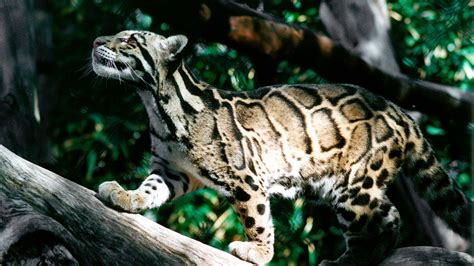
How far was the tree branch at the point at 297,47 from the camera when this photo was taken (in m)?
5.62

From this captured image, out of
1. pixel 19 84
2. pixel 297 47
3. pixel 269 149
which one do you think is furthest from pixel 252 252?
pixel 297 47

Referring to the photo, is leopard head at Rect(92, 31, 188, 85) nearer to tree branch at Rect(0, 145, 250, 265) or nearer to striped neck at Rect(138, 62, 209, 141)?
striped neck at Rect(138, 62, 209, 141)

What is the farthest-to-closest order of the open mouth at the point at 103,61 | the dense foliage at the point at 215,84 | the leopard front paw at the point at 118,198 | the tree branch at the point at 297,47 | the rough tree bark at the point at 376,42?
the dense foliage at the point at 215,84
the rough tree bark at the point at 376,42
the tree branch at the point at 297,47
the open mouth at the point at 103,61
the leopard front paw at the point at 118,198

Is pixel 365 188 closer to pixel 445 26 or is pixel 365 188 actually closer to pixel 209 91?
pixel 209 91

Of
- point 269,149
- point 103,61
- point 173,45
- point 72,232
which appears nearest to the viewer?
point 72,232

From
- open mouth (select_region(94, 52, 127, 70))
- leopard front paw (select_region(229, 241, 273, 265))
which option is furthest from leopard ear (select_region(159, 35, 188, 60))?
leopard front paw (select_region(229, 241, 273, 265))

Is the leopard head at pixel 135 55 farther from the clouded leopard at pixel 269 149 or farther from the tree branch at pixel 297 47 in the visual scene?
the tree branch at pixel 297 47

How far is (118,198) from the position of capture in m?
4.02

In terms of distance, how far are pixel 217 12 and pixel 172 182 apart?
5.04 ft

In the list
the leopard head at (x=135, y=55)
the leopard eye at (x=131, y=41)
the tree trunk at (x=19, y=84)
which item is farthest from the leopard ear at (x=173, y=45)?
the tree trunk at (x=19, y=84)

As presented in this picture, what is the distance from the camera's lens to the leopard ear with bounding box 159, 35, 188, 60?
425 centimetres

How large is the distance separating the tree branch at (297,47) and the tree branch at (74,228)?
74.8 inches

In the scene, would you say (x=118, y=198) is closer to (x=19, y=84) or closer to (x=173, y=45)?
(x=173, y=45)

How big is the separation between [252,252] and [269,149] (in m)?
0.54
